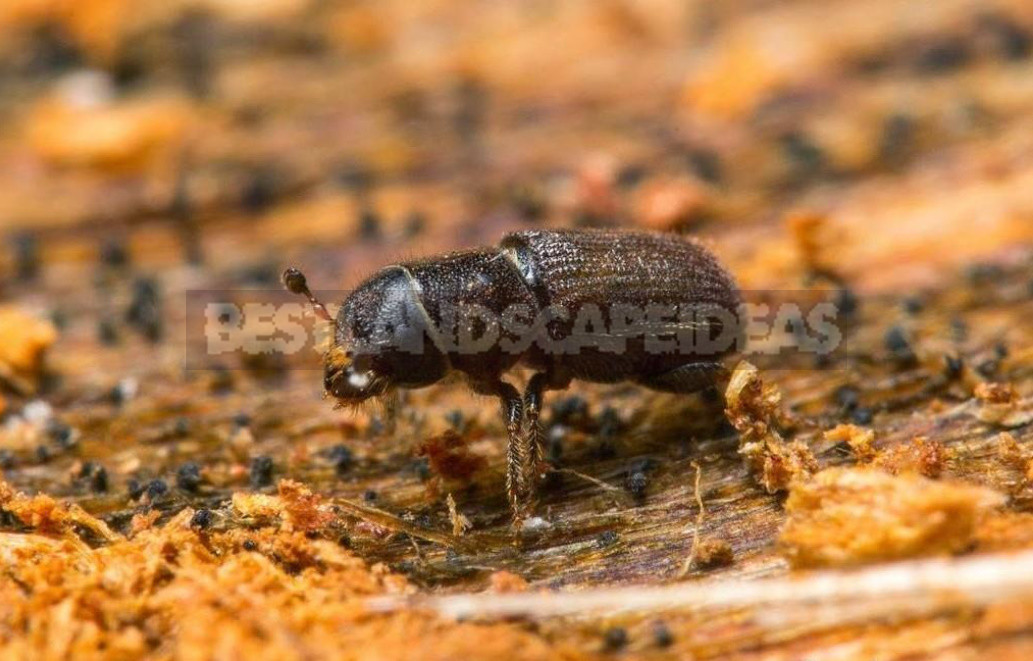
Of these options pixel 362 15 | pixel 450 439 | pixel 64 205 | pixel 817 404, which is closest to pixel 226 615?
pixel 450 439

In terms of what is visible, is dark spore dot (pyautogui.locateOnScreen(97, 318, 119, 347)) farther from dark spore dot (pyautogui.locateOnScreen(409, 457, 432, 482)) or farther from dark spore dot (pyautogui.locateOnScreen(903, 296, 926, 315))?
dark spore dot (pyautogui.locateOnScreen(903, 296, 926, 315))

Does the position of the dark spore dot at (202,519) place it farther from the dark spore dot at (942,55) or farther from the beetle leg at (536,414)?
the dark spore dot at (942,55)

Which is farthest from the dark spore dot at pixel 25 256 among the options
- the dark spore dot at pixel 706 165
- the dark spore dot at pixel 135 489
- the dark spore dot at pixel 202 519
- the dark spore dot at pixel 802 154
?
the dark spore dot at pixel 802 154

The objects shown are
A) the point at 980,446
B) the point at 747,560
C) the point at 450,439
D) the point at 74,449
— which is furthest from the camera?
the point at 74,449

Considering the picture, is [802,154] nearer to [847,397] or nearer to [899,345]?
[899,345]

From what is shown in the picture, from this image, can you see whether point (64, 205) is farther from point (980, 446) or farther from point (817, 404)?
point (980, 446)

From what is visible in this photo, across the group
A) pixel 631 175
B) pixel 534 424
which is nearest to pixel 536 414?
pixel 534 424
